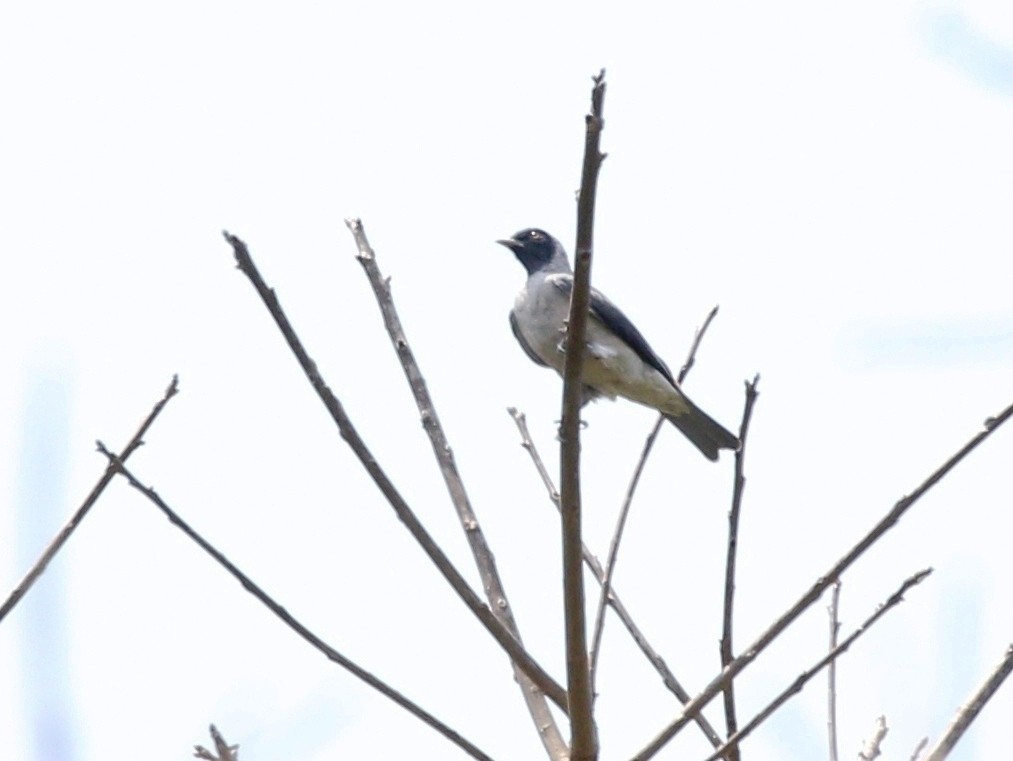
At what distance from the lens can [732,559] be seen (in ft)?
11.4

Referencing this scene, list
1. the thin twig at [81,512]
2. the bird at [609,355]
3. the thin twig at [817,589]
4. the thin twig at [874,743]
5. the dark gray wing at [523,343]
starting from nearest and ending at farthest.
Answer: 1. the thin twig at [81,512]
2. the thin twig at [817,589]
3. the thin twig at [874,743]
4. the bird at [609,355]
5. the dark gray wing at [523,343]

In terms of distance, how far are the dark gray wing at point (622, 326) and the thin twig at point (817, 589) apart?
5.81 m

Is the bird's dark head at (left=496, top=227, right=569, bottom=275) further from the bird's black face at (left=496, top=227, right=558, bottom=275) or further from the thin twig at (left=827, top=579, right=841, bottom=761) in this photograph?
the thin twig at (left=827, top=579, right=841, bottom=761)

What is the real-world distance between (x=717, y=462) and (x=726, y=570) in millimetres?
5962

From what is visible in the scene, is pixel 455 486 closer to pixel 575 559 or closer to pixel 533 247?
pixel 575 559

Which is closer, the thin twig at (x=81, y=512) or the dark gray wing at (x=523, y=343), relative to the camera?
the thin twig at (x=81, y=512)

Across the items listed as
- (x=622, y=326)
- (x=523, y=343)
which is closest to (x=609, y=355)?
(x=622, y=326)

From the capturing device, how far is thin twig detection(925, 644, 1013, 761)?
301 cm

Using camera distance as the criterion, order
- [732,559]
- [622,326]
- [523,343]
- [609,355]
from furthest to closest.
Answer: [523,343]
[622,326]
[609,355]
[732,559]

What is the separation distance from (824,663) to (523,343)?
247 inches

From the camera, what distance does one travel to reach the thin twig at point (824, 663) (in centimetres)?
288

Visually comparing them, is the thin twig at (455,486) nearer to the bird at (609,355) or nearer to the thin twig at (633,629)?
the thin twig at (633,629)

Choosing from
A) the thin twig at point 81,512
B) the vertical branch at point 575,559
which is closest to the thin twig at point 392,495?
the vertical branch at point 575,559

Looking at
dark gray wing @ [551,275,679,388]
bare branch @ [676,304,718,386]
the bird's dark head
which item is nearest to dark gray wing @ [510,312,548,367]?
dark gray wing @ [551,275,679,388]
